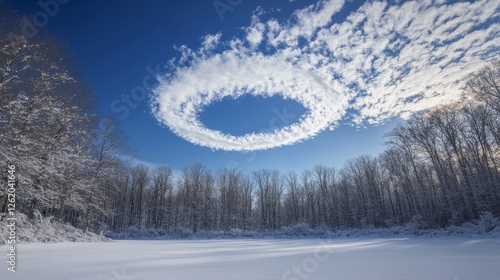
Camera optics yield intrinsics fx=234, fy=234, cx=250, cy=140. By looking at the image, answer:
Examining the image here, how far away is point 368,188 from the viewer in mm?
45594

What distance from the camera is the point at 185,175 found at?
5181 cm

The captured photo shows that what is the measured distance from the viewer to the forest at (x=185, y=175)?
10.1 metres

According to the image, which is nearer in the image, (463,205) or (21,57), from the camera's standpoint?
(21,57)

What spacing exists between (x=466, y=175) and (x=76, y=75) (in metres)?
33.7

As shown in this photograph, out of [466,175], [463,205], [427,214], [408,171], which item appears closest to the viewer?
[463,205]

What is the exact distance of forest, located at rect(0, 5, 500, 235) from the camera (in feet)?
33.1

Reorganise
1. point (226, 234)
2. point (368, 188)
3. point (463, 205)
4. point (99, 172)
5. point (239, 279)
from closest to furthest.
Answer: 1. point (239, 279)
2. point (99, 172)
3. point (463, 205)
4. point (226, 234)
5. point (368, 188)

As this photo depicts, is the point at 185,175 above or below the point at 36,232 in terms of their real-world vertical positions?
above

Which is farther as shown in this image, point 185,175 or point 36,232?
point 185,175

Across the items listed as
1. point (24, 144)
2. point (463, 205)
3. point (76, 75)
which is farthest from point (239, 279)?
point (463, 205)

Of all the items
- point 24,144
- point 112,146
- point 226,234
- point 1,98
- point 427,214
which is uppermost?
point 112,146

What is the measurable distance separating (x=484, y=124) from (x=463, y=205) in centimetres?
826

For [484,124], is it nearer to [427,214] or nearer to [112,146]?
[427,214]

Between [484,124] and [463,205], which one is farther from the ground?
[484,124]
